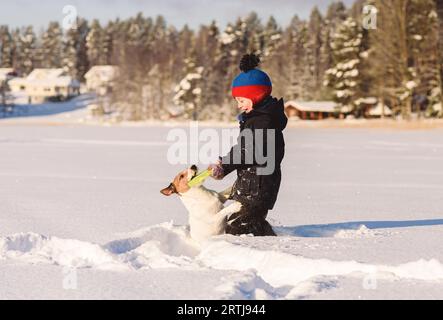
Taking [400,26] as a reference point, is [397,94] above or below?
below

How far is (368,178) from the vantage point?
9.79 m

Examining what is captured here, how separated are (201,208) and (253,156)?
49 centimetres

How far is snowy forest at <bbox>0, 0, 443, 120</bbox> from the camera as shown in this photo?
126 ft

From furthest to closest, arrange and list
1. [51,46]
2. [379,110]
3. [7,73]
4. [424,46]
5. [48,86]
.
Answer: [51,46], [7,73], [48,86], [379,110], [424,46]

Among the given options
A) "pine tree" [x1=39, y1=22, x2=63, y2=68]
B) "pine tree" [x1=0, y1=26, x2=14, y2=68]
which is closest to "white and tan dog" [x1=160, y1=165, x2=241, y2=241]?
"pine tree" [x1=39, y1=22, x2=63, y2=68]

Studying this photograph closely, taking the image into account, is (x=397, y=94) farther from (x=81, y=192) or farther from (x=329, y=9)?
(x=329, y=9)

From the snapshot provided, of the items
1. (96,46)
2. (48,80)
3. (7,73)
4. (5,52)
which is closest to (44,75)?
(48,80)

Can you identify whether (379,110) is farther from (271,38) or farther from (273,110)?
(273,110)

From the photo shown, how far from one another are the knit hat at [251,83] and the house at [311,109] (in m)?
47.6

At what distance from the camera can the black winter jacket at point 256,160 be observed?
3924 mm

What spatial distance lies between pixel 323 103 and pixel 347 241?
49.9m

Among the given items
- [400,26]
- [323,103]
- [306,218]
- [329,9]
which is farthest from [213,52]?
[306,218]

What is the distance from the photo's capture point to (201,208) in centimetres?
391
